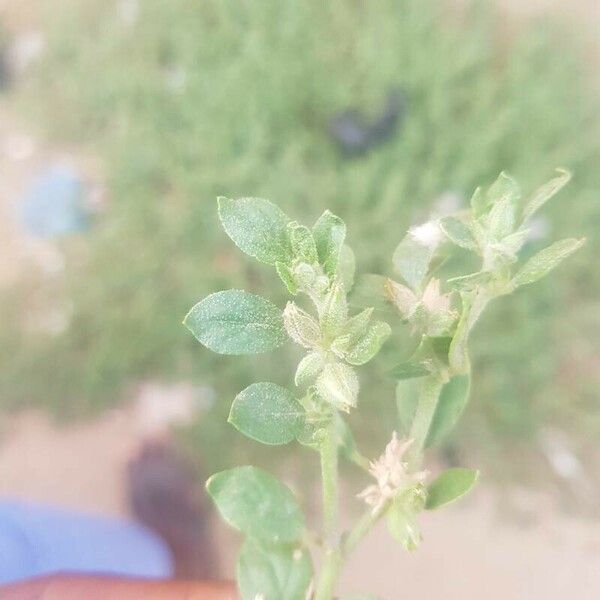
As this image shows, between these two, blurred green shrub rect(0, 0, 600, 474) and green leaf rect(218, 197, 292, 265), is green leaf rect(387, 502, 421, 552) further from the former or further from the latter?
blurred green shrub rect(0, 0, 600, 474)

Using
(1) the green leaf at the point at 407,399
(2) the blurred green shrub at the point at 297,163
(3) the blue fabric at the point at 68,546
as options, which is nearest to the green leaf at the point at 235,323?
(1) the green leaf at the point at 407,399

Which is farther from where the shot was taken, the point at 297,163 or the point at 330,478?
the point at 297,163

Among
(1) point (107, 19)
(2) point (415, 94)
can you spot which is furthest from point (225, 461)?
(1) point (107, 19)

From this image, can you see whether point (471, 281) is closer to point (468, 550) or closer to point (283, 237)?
point (283, 237)

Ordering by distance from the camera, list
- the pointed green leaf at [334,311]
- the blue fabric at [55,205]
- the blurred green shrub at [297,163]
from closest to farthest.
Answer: the pointed green leaf at [334,311] → the blurred green shrub at [297,163] → the blue fabric at [55,205]

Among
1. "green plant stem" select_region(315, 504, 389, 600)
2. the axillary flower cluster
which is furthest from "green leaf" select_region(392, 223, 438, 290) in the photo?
"green plant stem" select_region(315, 504, 389, 600)

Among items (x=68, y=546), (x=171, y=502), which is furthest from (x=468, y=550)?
(x=68, y=546)

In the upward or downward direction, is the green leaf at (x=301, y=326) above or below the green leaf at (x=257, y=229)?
below

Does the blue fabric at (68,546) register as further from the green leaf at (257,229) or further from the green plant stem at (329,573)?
the green leaf at (257,229)
